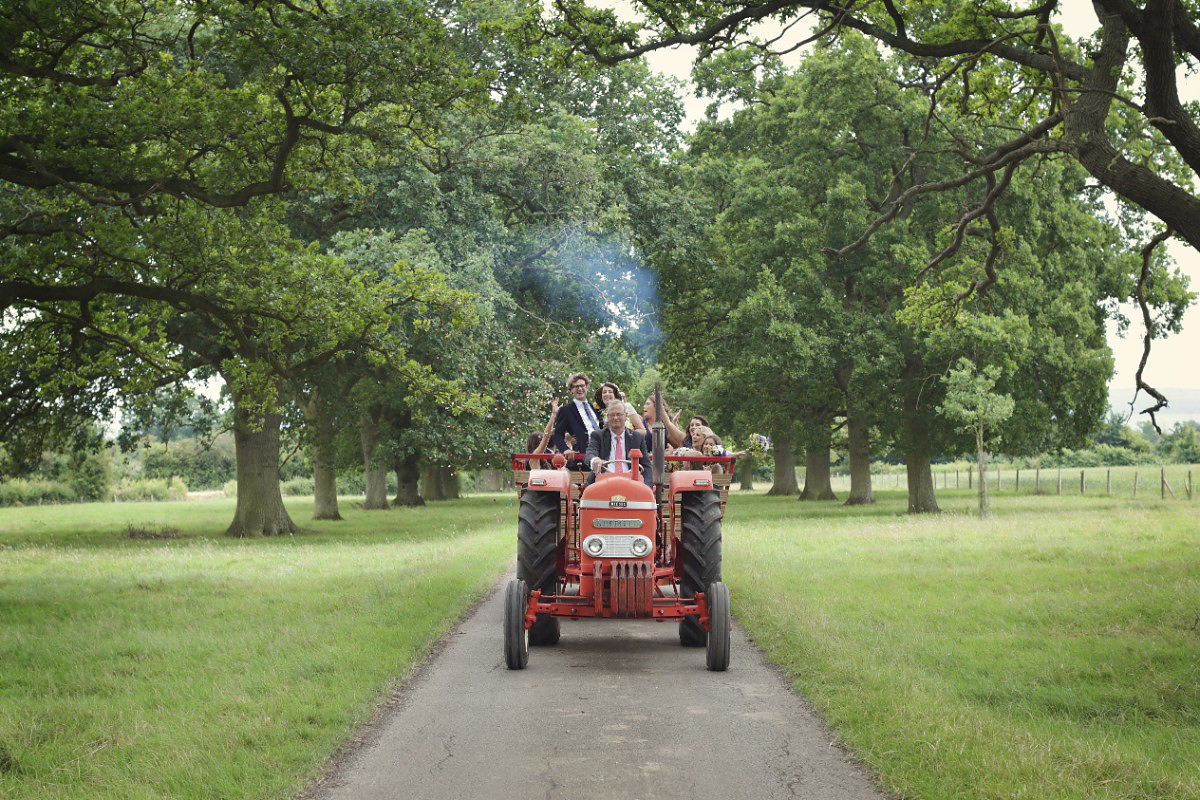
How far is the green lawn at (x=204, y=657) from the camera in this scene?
6.39 meters

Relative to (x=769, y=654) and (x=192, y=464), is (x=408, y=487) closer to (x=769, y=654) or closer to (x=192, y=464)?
(x=769, y=654)

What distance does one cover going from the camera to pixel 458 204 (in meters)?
26.8

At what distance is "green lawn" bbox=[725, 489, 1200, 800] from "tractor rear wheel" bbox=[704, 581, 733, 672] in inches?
23.7

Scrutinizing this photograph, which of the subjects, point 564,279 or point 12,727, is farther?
point 564,279

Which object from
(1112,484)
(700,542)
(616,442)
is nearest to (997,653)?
(700,542)

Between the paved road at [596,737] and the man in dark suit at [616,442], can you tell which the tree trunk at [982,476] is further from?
the paved road at [596,737]

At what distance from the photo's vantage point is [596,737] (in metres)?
6.98

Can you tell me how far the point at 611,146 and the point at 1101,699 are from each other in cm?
2682

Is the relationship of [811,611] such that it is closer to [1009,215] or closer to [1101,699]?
[1101,699]

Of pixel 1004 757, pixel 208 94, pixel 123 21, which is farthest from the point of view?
pixel 208 94

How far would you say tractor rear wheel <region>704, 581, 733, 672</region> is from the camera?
9.29 m

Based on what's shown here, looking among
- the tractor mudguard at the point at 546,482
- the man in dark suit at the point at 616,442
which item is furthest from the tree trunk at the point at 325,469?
the tractor mudguard at the point at 546,482

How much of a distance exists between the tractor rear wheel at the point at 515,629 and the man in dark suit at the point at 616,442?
1.41m

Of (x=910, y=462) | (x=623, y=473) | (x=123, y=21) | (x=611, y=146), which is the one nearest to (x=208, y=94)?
(x=123, y=21)
